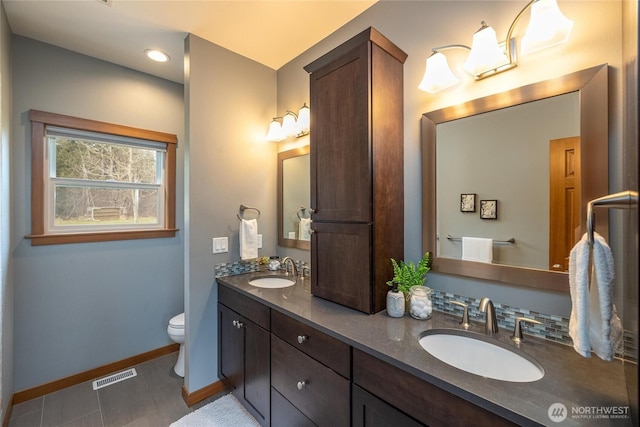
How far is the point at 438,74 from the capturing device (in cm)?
134

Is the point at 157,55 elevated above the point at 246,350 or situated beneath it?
elevated above

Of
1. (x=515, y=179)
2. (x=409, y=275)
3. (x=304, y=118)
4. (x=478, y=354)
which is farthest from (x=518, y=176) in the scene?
(x=304, y=118)

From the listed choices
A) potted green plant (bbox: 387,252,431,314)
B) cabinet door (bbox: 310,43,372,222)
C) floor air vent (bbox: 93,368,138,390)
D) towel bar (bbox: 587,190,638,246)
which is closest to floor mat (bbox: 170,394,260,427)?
floor air vent (bbox: 93,368,138,390)

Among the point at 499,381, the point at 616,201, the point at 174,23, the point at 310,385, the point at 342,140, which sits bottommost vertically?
the point at 310,385

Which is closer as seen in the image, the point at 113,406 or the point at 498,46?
the point at 498,46

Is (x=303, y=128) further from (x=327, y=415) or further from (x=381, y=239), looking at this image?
(x=327, y=415)

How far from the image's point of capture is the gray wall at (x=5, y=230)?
1.54m

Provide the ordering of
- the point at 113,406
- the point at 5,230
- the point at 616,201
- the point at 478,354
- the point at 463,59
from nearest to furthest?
the point at 616,201 → the point at 478,354 → the point at 463,59 → the point at 5,230 → the point at 113,406

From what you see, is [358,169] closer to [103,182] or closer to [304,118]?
[304,118]

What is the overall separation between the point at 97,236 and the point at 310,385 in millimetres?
2135

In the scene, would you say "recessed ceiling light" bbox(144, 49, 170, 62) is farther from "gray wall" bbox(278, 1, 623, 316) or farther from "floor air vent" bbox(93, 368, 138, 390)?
"floor air vent" bbox(93, 368, 138, 390)

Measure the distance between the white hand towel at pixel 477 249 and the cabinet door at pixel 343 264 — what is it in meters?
0.48

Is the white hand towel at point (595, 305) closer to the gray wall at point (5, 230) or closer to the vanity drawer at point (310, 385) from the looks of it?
the vanity drawer at point (310, 385)

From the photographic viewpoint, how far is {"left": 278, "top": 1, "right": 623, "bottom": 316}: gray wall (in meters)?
0.99
